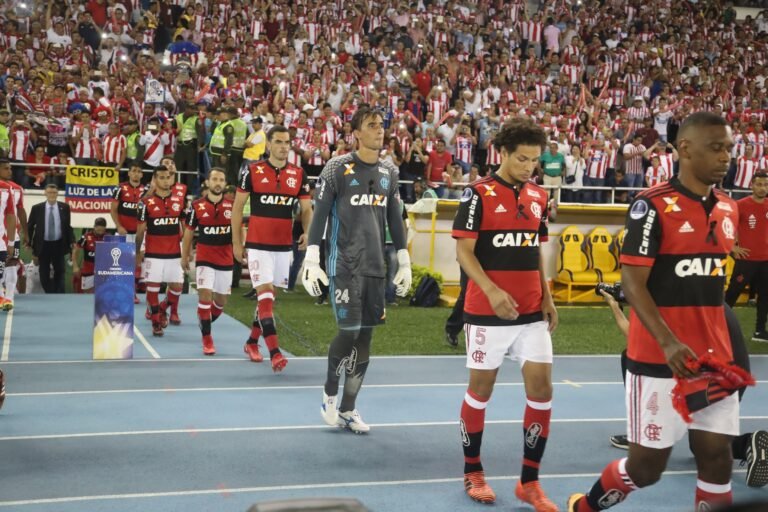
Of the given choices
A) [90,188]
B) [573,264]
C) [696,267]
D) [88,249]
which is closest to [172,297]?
[88,249]

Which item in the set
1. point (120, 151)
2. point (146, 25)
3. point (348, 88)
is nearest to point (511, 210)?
point (120, 151)

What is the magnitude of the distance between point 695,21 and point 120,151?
21.6 m

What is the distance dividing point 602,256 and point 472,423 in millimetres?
13704

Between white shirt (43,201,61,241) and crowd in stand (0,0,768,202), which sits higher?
crowd in stand (0,0,768,202)

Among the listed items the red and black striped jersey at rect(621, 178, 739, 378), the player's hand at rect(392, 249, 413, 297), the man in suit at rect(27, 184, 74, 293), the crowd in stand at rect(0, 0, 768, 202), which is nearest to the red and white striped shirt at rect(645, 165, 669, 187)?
the crowd in stand at rect(0, 0, 768, 202)

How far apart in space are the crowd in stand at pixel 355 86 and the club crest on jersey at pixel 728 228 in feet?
47.5

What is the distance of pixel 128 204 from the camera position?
15.7 m

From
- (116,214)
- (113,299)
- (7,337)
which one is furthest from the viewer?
(116,214)

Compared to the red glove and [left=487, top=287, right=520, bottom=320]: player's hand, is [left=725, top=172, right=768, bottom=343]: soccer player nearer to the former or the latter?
[left=487, top=287, right=520, bottom=320]: player's hand

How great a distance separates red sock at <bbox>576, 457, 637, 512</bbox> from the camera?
4453 mm

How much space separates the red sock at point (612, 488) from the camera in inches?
175

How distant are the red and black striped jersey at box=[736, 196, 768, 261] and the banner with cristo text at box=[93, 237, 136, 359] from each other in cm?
796

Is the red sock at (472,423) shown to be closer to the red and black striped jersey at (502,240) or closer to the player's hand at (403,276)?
the red and black striped jersey at (502,240)

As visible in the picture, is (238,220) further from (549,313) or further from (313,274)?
(549,313)
